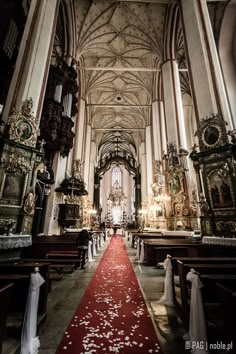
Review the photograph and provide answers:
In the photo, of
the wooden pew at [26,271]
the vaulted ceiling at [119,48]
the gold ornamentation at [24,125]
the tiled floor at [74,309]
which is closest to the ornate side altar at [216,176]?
the tiled floor at [74,309]

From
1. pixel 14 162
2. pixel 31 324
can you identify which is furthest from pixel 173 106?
pixel 31 324

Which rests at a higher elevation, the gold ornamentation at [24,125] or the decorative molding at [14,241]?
the gold ornamentation at [24,125]

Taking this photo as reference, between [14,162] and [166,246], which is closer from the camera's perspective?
[166,246]

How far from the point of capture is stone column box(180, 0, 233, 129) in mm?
6723

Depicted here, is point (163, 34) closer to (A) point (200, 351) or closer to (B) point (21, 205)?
(B) point (21, 205)

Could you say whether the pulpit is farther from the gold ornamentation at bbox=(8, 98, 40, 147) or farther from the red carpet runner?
the red carpet runner

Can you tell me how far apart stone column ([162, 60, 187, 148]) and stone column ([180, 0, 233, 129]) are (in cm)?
329

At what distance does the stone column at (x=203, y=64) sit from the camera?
672 cm

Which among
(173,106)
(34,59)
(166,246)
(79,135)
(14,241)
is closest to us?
(14,241)

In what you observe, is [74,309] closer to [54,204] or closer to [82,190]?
[54,204]

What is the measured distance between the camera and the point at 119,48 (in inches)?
589

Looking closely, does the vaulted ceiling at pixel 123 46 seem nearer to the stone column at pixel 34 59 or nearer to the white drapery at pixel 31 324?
the stone column at pixel 34 59

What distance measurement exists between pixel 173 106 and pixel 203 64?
13.2ft

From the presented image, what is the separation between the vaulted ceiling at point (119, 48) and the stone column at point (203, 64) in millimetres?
4538
